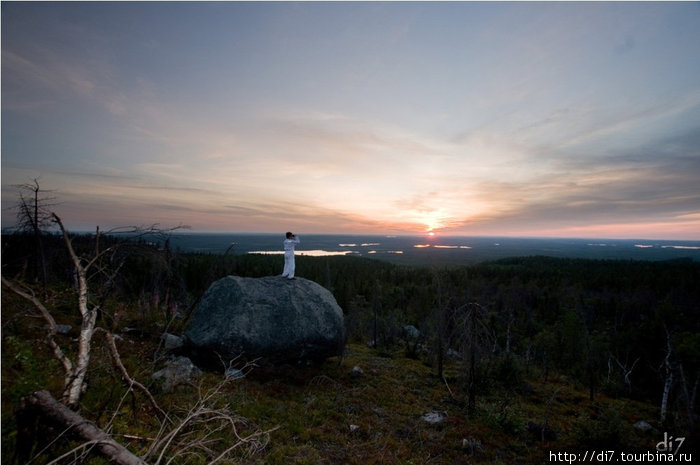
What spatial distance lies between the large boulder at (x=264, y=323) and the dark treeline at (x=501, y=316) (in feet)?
7.38

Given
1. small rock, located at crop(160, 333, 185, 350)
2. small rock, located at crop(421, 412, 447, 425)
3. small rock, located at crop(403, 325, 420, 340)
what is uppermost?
small rock, located at crop(160, 333, 185, 350)

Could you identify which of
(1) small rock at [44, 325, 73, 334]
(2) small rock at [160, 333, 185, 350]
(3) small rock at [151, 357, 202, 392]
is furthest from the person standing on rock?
(1) small rock at [44, 325, 73, 334]

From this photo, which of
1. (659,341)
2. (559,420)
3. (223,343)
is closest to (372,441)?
(223,343)

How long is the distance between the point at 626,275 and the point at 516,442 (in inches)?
4473

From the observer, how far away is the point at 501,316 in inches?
1487

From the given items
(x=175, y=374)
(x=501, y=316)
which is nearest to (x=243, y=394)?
(x=175, y=374)

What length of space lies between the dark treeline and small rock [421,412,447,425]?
136cm

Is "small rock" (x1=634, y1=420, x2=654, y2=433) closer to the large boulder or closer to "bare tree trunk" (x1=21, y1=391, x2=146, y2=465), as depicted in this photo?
the large boulder

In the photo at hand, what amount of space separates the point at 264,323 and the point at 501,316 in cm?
3445

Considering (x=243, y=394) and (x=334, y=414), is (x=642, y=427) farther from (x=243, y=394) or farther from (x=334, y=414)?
(x=243, y=394)

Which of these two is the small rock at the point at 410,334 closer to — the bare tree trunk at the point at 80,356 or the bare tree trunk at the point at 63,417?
the bare tree trunk at the point at 80,356

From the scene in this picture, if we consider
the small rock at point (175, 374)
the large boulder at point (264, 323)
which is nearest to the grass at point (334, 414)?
the small rock at point (175, 374)

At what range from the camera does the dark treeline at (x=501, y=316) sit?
12.6m

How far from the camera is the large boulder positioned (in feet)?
41.4
